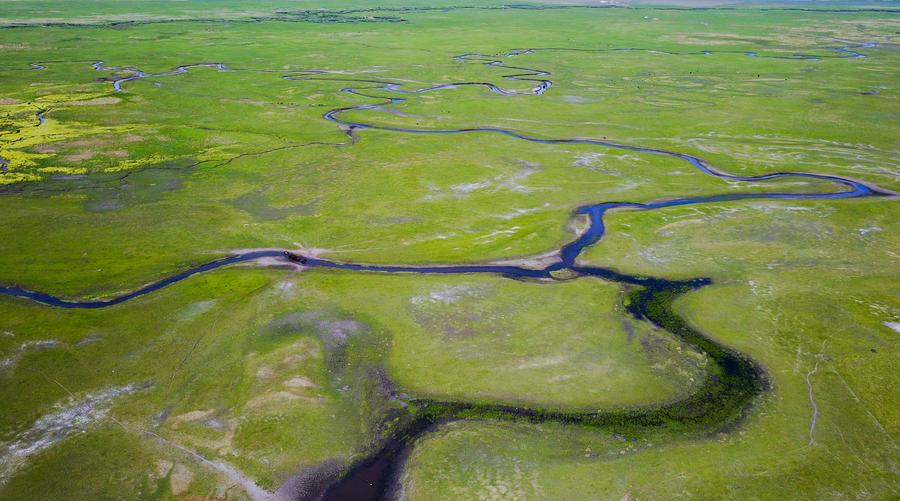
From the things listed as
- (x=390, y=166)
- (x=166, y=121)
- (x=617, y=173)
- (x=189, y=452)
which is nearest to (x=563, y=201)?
(x=617, y=173)

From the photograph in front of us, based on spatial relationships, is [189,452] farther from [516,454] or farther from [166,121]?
[166,121]

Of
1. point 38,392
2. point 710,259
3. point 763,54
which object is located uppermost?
point 763,54

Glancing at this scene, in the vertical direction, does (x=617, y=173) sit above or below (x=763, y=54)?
below

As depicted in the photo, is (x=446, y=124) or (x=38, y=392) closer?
(x=38, y=392)

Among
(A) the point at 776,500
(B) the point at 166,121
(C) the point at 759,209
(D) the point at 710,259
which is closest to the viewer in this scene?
(A) the point at 776,500

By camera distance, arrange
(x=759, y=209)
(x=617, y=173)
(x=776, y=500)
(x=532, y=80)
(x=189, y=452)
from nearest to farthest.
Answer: (x=776, y=500)
(x=189, y=452)
(x=759, y=209)
(x=617, y=173)
(x=532, y=80)

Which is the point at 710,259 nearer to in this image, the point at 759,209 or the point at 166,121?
the point at 759,209
